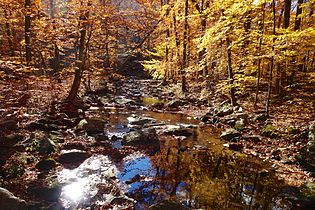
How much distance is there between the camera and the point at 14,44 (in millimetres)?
17844

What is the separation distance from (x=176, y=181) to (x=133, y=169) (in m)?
1.69

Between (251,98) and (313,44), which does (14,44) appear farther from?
(313,44)

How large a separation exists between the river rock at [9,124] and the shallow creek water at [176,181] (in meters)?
3.80

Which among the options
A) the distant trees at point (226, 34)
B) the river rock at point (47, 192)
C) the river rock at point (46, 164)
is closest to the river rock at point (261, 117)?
the distant trees at point (226, 34)

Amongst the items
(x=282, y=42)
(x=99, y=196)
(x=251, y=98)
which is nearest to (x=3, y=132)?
(x=99, y=196)

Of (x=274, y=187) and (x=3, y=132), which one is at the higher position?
(x=3, y=132)

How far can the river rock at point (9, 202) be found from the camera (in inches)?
229

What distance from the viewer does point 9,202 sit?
5.89 meters

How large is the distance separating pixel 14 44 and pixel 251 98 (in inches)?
641

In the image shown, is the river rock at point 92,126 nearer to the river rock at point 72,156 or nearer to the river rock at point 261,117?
the river rock at point 72,156

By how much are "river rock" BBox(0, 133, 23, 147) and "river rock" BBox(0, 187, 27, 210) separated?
3726 millimetres

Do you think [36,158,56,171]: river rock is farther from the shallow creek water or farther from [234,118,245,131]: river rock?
[234,118,245,131]: river rock

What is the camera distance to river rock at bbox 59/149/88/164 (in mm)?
9133

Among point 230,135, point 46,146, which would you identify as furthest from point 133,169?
point 230,135
